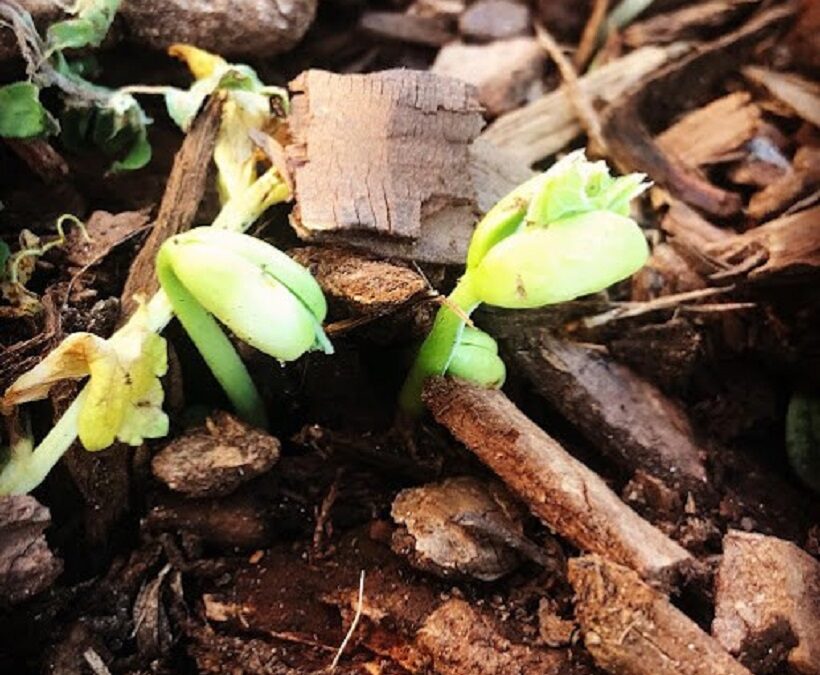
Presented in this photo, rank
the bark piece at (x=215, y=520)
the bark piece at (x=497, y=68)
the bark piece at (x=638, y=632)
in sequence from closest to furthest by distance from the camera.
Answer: the bark piece at (x=638, y=632)
the bark piece at (x=215, y=520)
the bark piece at (x=497, y=68)

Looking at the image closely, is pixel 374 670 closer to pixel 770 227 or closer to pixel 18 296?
pixel 18 296

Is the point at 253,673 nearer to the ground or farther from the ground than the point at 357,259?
nearer to the ground

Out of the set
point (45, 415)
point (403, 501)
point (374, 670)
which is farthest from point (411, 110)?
point (374, 670)

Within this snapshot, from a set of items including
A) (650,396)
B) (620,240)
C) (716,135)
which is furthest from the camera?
(716,135)

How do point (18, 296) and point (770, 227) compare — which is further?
point (770, 227)

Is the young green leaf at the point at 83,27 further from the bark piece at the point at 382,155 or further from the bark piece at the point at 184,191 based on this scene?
the bark piece at the point at 382,155

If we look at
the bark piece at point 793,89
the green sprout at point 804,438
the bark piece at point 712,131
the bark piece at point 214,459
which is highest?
the bark piece at point 793,89

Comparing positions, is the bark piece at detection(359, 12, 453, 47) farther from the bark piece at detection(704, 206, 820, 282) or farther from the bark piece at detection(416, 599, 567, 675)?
the bark piece at detection(416, 599, 567, 675)

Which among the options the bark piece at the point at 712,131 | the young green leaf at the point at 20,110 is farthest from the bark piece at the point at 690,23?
the young green leaf at the point at 20,110
